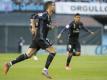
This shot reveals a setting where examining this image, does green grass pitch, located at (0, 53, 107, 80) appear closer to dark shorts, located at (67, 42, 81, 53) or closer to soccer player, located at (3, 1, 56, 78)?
dark shorts, located at (67, 42, 81, 53)

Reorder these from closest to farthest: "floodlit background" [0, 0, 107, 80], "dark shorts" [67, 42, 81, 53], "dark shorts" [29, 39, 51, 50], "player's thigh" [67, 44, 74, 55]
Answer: "dark shorts" [29, 39, 51, 50] < "player's thigh" [67, 44, 74, 55] < "dark shorts" [67, 42, 81, 53] < "floodlit background" [0, 0, 107, 80]

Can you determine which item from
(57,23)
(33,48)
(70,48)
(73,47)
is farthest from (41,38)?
(57,23)

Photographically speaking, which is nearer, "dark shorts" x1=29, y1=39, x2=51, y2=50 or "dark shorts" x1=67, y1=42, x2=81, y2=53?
"dark shorts" x1=29, y1=39, x2=51, y2=50

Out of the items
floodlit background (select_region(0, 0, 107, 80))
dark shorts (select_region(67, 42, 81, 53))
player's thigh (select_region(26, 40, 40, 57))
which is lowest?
floodlit background (select_region(0, 0, 107, 80))

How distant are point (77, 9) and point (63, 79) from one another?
3391 cm

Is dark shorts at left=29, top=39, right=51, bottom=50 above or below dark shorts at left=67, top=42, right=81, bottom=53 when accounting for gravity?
above

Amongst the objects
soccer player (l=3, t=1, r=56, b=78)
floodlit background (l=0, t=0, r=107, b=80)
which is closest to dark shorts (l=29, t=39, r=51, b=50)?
soccer player (l=3, t=1, r=56, b=78)

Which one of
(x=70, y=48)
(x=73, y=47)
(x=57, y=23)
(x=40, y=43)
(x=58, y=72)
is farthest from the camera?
(x=57, y=23)

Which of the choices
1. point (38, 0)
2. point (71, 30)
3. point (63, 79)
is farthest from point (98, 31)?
point (63, 79)

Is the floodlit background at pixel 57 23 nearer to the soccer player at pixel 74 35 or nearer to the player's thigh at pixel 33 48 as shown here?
the soccer player at pixel 74 35

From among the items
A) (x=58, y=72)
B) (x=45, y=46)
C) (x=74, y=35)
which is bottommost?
(x=58, y=72)

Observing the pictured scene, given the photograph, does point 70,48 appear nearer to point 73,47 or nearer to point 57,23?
point 73,47

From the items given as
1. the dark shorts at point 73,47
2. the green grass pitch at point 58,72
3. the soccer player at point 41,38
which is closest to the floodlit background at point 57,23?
the green grass pitch at point 58,72

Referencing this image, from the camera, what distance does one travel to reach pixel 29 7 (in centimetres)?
A: 4697
